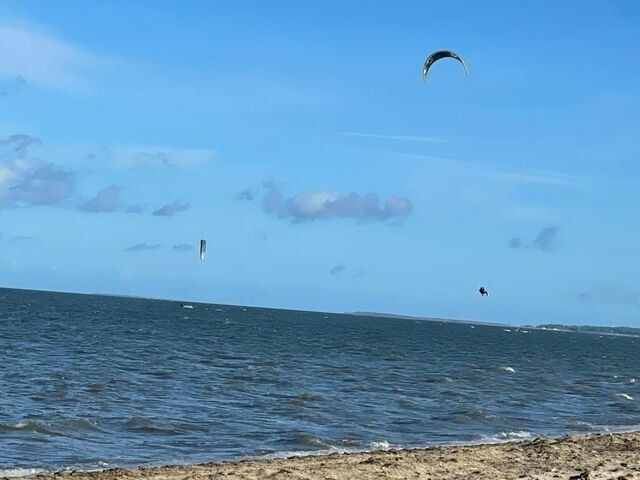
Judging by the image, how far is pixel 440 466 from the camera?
720 inches

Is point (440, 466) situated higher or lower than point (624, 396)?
lower

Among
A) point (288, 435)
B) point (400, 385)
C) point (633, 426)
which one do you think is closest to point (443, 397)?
point (400, 385)

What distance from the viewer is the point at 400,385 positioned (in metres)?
41.4

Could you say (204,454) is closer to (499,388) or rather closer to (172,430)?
(172,430)

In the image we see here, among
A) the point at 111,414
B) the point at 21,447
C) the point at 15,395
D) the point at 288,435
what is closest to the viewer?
the point at 21,447

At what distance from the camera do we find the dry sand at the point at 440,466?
1706 cm

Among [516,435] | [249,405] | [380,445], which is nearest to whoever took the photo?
[380,445]

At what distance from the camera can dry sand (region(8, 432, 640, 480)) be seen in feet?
56.0

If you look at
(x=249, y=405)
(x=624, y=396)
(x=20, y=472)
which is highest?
Answer: (x=624, y=396)

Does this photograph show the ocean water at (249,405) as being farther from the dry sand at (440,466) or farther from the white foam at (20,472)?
the dry sand at (440,466)

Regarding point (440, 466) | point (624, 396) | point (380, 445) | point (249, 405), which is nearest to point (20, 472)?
point (440, 466)

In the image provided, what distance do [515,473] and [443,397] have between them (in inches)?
762

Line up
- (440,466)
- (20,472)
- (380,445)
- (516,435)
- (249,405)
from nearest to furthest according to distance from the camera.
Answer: (440,466), (20,472), (380,445), (516,435), (249,405)

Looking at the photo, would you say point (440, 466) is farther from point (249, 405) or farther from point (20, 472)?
point (249, 405)
